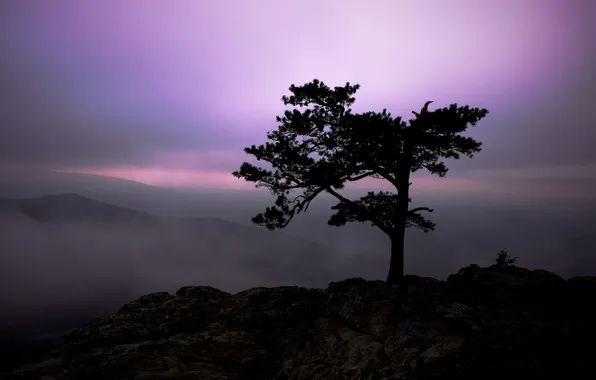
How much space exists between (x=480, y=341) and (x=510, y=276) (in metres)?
7.09

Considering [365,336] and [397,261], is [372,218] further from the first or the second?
[365,336]

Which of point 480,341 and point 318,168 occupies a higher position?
point 318,168

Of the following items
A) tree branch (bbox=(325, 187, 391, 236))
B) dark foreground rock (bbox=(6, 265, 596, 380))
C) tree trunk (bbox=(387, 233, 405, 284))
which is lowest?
dark foreground rock (bbox=(6, 265, 596, 380))

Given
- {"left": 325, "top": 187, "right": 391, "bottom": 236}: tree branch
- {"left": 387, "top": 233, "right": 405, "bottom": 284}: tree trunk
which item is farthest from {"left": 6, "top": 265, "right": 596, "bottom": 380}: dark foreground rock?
{"left": 325, "top": 187, "right": 391, "bottom": 236}: tree branch

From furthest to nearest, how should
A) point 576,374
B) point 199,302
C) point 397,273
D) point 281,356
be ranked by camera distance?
point 199,302 < point 397,273 < point 281,356 < point 576,374

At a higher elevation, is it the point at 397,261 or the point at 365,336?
the point at 397,261

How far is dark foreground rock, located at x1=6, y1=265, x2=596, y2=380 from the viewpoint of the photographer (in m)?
7.87

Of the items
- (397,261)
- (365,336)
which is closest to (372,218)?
(397,261)

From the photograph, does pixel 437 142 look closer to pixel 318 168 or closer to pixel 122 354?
pixel 318 168

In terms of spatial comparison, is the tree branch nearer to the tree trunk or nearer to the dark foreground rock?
the tree trunk

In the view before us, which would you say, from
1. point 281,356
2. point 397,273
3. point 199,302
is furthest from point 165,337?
point 397,273

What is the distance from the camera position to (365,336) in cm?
1096

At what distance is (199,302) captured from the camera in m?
18.9

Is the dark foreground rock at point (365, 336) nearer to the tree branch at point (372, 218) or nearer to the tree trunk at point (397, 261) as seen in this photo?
the tree trunk at point (397, 261)
